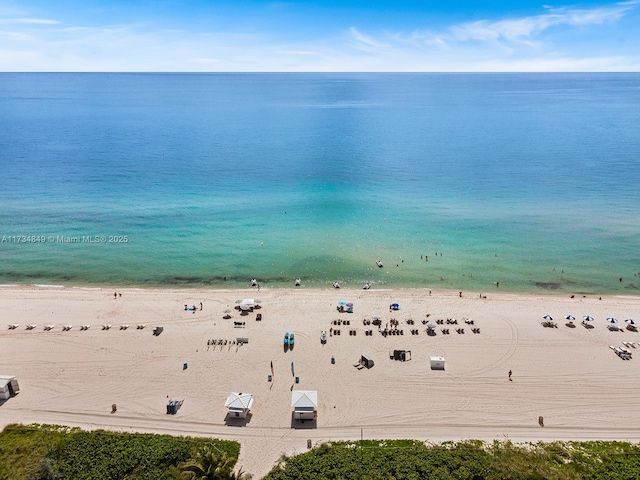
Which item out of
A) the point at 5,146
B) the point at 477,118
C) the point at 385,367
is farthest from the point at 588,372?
the point at 477,118

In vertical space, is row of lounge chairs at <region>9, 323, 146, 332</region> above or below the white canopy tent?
below

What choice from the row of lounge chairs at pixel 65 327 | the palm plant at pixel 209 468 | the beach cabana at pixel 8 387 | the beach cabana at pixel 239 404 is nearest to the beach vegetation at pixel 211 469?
the palm plant at pixel 209 468

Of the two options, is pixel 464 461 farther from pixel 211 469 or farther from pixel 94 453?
pixel 94 453

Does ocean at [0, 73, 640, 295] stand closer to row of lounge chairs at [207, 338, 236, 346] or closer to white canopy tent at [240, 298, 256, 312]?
white canopy tent at [240, 298, 256, 312]

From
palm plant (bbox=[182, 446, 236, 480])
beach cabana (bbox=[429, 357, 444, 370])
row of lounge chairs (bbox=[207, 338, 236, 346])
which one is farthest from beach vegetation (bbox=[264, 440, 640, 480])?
row of lounge chairs (bbox=[207, 338, 236, 346])

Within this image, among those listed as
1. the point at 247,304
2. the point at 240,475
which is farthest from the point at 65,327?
the point at 240,475

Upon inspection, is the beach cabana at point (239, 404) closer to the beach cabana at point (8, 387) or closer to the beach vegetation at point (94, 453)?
the beach vegetation at point (94, 453)
